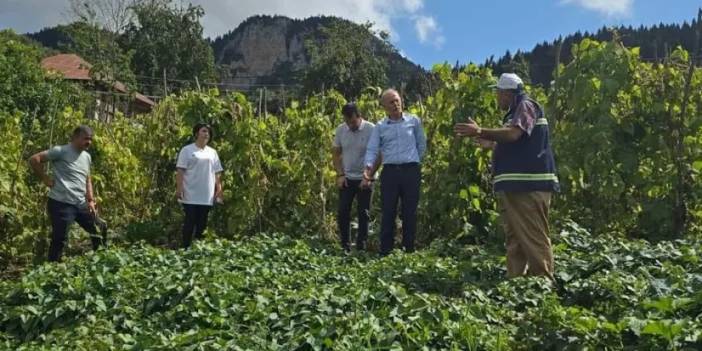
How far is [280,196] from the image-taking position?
718 cm

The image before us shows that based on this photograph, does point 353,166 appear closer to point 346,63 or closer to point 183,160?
point 183,160

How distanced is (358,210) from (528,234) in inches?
80.9

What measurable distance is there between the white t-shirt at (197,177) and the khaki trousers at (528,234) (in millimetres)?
2850

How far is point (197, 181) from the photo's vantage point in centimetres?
637

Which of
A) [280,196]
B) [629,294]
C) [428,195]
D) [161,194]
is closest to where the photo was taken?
[629,294]

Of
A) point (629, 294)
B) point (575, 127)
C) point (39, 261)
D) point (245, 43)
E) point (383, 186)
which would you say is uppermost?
point (245, 43)

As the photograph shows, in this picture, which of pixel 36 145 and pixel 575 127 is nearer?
pixel 575 127

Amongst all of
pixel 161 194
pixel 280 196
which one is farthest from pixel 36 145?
pixel 280 196

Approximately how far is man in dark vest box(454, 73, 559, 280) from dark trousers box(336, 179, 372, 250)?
175cm

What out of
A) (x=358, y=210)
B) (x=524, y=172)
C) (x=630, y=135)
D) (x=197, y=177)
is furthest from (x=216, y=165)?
(x=630, y=135)

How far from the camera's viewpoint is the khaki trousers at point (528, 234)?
4449mm

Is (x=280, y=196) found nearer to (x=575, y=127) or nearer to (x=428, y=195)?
(x=428, y=195)

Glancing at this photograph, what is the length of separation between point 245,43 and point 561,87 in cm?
12151

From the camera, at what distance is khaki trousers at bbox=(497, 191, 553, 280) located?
4.45 metres
